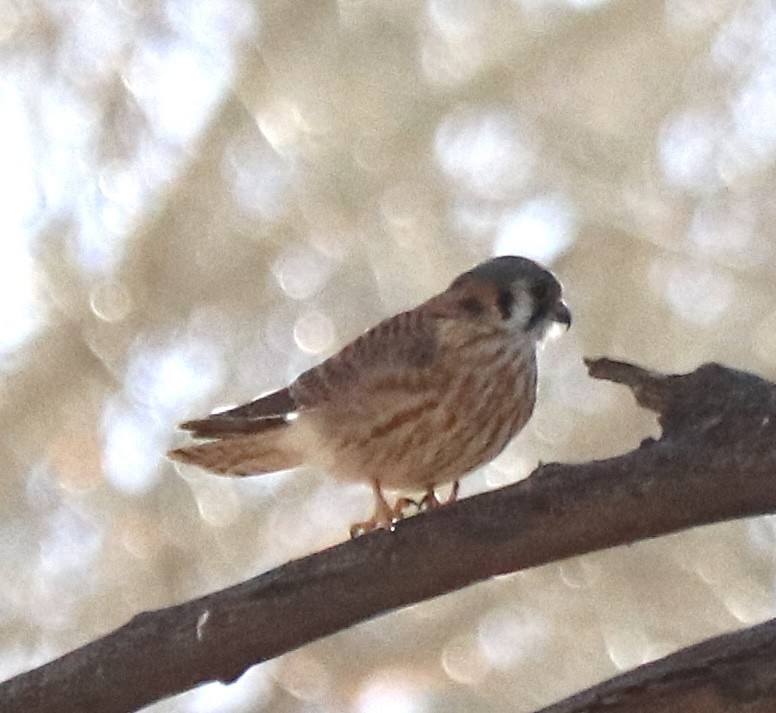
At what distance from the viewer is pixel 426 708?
4.91 meters

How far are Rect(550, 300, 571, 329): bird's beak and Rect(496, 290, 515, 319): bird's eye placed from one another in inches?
2.8

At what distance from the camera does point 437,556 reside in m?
1.57

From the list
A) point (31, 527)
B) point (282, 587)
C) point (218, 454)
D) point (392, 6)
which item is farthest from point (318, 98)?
point (282, 587)

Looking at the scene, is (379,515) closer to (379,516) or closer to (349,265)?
(379,516)

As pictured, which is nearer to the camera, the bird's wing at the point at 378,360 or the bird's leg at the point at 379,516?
the bird's leg at the point at 379,516

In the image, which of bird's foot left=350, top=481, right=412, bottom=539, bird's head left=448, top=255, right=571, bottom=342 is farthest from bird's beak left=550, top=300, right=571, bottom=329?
bird's foot left=350, top=481, right=412, bottom=539

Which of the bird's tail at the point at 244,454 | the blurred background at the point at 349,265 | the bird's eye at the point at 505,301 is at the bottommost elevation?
the bird's tail at the point at 244,454

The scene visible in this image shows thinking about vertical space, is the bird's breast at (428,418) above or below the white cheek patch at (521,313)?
below

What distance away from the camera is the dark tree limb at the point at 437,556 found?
5.01 feet

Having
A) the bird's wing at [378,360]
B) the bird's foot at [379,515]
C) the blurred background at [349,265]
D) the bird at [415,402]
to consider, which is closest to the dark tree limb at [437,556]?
the bird's foot at [379,515]

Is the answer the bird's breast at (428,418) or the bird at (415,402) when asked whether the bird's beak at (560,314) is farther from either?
the bird's breast at (428,418)

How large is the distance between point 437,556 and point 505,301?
89 centimetres

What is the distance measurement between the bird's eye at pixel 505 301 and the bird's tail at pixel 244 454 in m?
0.42

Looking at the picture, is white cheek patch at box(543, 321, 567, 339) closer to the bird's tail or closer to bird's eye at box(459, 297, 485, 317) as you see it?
bird's eye at box(459, 297, 485, 317)
